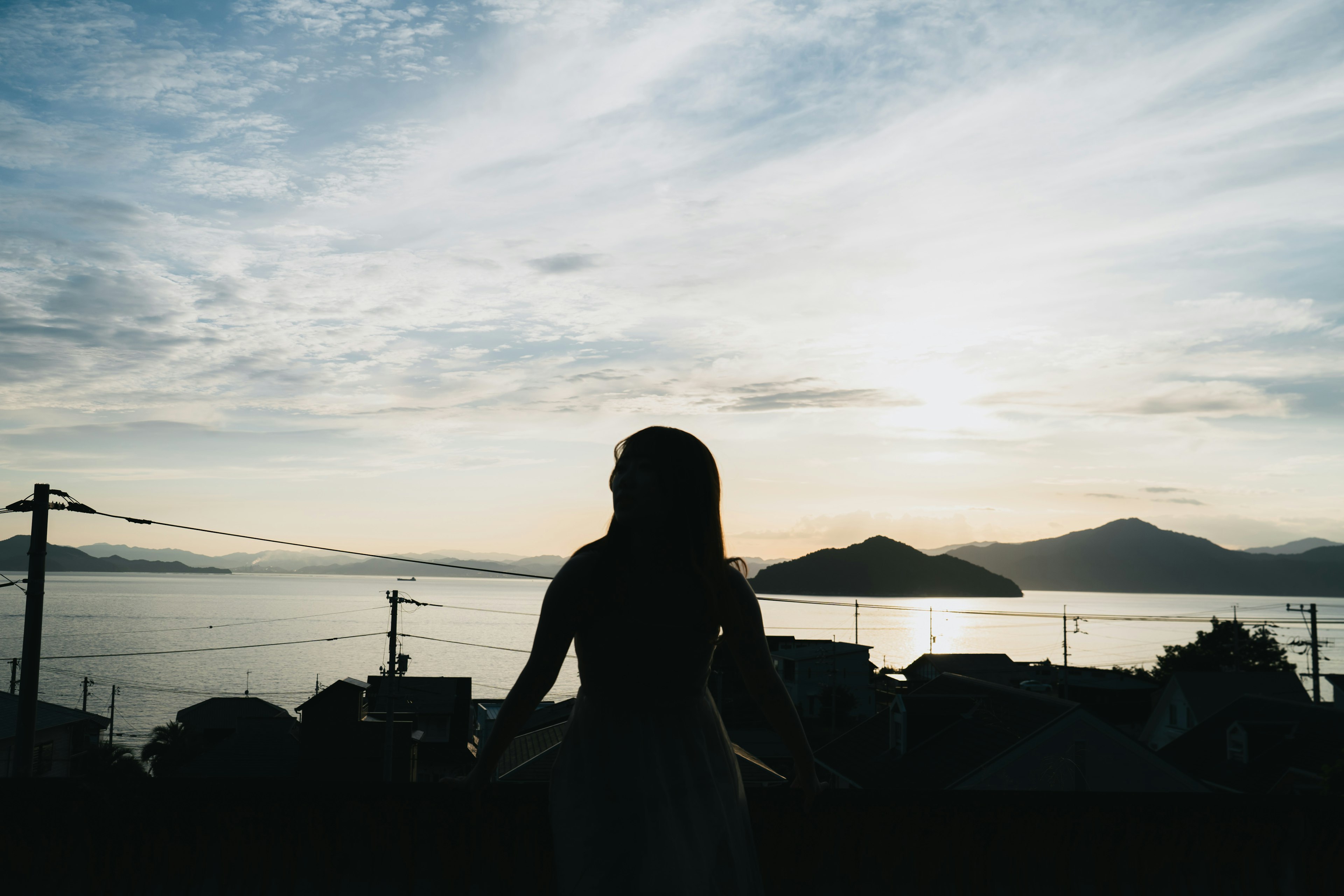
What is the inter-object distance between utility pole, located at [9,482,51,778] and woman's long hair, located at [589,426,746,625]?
14841 millimetres

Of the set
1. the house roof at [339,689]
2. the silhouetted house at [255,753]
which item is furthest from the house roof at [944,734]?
the silhouetted house at [255,753]

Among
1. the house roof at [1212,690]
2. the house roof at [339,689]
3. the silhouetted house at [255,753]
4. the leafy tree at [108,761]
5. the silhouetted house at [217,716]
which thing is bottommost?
the silhouetted house at [217,716]

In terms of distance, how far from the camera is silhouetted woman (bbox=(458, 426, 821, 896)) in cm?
210

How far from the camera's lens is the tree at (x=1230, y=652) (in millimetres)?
52438

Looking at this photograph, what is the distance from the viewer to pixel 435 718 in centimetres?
3816

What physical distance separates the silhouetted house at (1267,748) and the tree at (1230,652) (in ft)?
98.8

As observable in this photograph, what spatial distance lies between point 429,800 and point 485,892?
36 centimetres

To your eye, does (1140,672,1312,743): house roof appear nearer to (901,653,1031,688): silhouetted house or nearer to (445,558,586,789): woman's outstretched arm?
(901,653,1031,688): silhouetted house

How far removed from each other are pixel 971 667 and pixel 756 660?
219 feet

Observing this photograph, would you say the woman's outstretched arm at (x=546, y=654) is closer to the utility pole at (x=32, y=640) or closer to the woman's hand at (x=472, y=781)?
the woman's hand at (x=472, y=781)

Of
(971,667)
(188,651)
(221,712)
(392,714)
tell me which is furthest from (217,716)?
(188,651)

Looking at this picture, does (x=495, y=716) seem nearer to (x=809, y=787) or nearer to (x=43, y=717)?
(x=43, y=717)

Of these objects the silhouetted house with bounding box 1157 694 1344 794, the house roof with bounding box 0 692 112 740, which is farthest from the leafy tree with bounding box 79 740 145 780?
the silhouetted house with bounding box 1157 694 1344 794

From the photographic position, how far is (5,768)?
Answer: 2589 centimetres
